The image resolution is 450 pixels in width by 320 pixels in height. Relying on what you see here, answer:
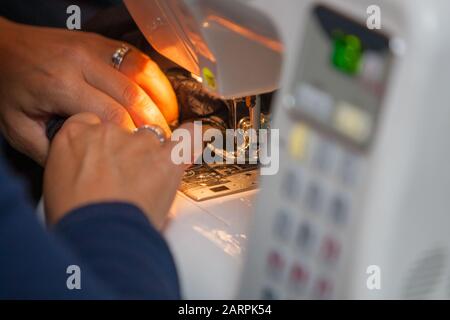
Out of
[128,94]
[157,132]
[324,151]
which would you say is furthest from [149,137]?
[324,151]

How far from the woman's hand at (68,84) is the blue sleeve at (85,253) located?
11.9 inches

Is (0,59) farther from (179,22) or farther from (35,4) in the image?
A: (179,22)

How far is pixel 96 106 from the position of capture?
102 centimetres

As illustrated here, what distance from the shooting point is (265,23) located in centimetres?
67

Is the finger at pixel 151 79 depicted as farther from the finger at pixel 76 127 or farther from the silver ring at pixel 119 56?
the finger at pixel 76 127

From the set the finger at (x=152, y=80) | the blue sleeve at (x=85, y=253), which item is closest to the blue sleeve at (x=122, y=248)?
the blue sleeve at (x=85, y=253)

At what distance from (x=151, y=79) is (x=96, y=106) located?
82mm

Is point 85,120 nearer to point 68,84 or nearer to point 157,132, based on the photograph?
point 157,132

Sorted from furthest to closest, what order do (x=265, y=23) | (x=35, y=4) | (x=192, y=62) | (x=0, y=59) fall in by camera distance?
(x=35, y=4), (x=0, y=59), (x=192, y=62), (x=265, y=23)

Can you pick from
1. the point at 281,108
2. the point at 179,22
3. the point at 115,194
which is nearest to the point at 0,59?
the point at 179,22

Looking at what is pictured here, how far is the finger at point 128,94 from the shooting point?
100 cm
